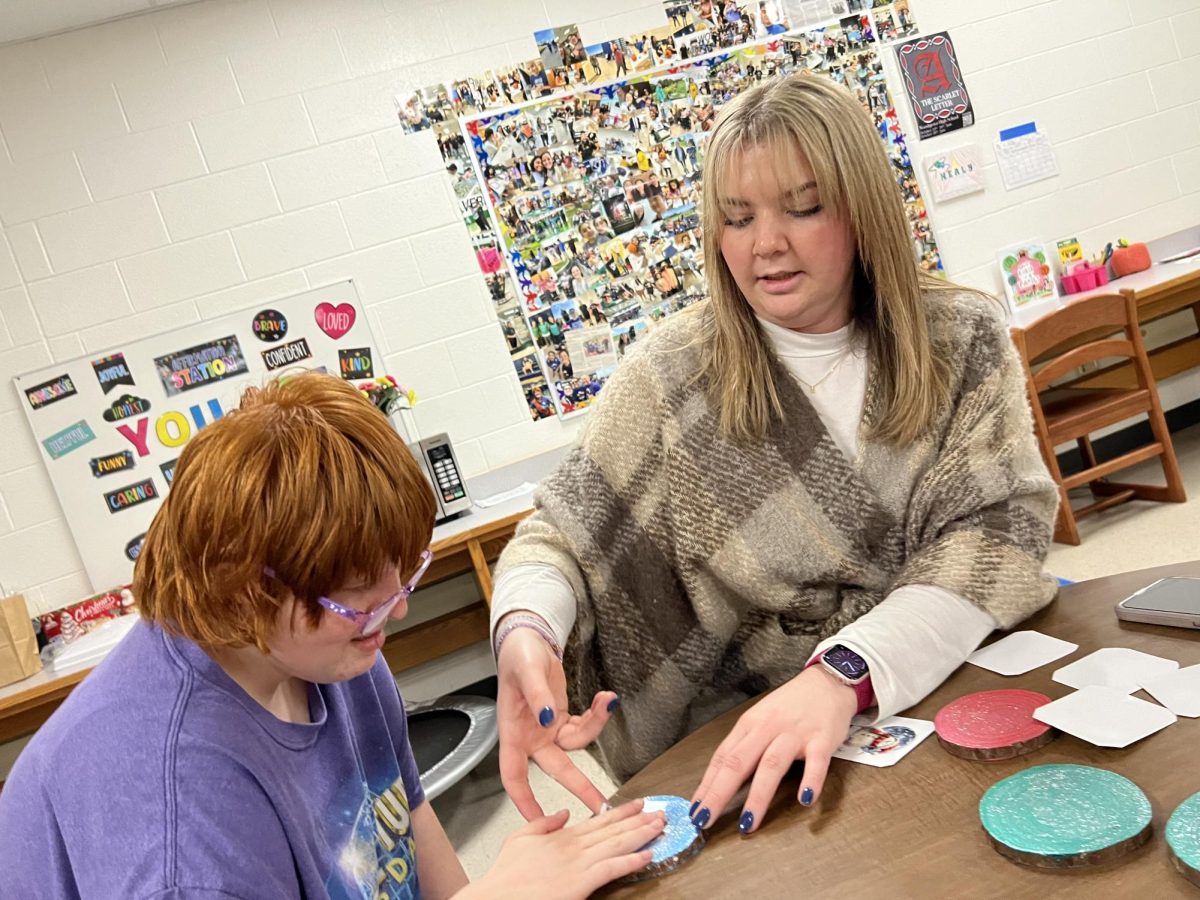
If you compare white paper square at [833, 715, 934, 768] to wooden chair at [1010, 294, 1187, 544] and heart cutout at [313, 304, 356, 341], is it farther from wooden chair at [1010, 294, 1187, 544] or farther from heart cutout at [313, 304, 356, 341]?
heart cutout at [313, 304, 356, 341]

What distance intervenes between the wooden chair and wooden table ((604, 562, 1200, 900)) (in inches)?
103

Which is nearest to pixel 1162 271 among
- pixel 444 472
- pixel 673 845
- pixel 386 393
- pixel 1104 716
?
pixel 444 472

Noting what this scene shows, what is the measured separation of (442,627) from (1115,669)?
2.84 m

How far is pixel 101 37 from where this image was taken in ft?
11.4

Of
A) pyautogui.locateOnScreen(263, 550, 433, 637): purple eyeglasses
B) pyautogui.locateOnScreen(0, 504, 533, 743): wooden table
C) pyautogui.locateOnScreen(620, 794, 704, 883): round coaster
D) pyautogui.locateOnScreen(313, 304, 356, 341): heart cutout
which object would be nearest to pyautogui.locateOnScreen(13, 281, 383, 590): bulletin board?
pyautogui.locateOnScreen(313, 304, 356, 341): heart cutout

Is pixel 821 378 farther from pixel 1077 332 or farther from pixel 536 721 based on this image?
pixel 1077 332

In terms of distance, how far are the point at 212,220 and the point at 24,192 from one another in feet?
1.92

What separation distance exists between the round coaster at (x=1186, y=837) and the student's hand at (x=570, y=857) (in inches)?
17.4

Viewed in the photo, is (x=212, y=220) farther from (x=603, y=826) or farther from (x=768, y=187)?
(x=603, y=826)

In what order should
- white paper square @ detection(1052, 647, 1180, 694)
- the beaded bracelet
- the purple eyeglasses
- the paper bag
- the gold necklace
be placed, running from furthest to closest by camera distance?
the paper bag
the gold necklace
the beaded bracelet
white paper square @ detection(1052, 647, 1180, 694)
the purple eyeglasses

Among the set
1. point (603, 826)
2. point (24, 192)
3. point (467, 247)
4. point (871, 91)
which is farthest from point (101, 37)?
point (603, 826)

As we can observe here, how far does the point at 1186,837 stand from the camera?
0.80 m

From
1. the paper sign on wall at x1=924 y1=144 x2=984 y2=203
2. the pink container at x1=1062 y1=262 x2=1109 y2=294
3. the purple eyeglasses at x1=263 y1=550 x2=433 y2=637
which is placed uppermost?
the paper sign on wall at x1=924 y1=144 x2=984 y2=203

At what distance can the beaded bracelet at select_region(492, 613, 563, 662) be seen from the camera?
1.29 meters
